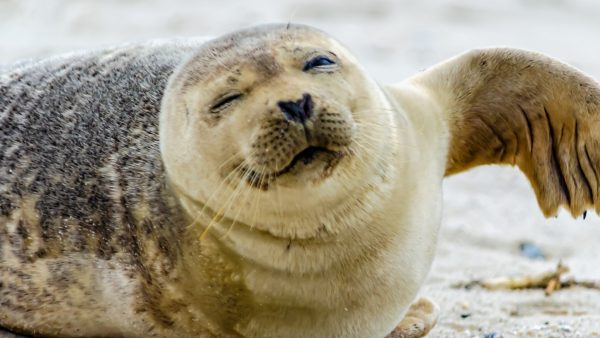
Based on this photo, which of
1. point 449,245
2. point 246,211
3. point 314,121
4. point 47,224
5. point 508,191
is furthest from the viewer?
point 508,191

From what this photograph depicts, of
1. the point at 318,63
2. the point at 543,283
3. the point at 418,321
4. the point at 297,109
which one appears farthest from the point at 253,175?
the point at 543,283

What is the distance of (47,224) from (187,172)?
A: 2.25ft

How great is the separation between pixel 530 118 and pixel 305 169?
4.19 ft

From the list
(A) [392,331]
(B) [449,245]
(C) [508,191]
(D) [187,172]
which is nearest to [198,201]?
(D) [187,172]

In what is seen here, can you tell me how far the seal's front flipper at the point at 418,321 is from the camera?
3838mm

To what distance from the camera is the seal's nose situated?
3.07 metres

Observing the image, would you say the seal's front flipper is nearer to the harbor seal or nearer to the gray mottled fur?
the harbor seal

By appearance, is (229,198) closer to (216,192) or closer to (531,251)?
(216,192)

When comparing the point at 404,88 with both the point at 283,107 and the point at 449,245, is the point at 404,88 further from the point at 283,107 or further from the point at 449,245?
the point at 449,245

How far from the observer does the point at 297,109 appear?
10.1 ft

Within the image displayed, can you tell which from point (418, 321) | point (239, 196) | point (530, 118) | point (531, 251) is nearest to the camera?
point (239, 196)

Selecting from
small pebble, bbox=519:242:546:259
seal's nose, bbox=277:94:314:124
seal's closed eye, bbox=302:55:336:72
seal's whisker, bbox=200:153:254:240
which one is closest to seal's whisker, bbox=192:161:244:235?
seal's whisker, bbox=200:153:254:240

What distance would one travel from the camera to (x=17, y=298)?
389 cm

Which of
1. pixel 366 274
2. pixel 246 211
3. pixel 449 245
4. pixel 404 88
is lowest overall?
pixel 449 245
